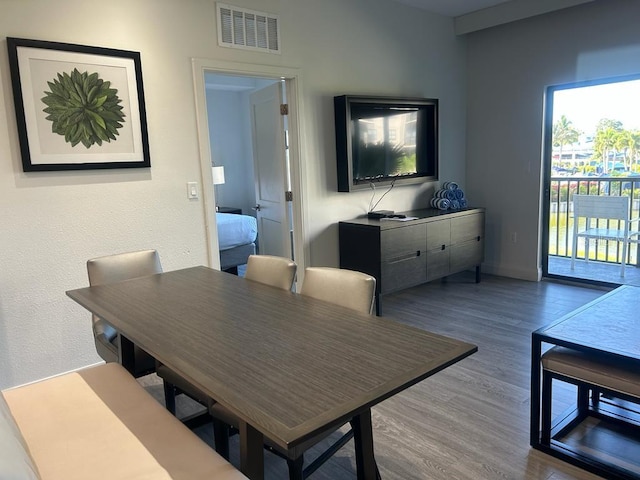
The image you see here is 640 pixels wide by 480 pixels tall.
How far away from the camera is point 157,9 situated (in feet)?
10.5

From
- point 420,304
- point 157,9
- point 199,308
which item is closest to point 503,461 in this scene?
point 199,308

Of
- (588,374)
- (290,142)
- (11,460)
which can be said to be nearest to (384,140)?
(290,142)

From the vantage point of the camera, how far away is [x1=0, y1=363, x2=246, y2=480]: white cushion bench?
133 cm

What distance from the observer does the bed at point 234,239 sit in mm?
5027

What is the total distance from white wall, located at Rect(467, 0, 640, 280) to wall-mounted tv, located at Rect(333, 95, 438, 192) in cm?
78

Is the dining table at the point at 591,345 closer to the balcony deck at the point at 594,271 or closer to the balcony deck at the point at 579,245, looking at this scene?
the balcony deck at the point at 594,271

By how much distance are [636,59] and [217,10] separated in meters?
3.62

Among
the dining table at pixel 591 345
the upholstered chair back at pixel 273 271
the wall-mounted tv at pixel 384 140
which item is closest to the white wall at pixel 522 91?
the wall-mounted tv at pixel 384 140

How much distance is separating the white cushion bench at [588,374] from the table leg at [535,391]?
3 centimetres

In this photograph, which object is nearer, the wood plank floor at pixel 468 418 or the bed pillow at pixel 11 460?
the bed pillow at pixel 11 460

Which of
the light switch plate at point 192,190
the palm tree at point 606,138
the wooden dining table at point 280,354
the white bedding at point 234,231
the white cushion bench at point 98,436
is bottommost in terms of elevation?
the white cushion bench at point 98,436

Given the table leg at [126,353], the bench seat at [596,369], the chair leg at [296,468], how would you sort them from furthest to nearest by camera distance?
the table leg at [126,353]
the bench seat at [596,369]
the chair leg at [296,468]

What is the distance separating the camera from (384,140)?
180 inches

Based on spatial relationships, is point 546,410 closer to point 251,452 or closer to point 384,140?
point 251,452
